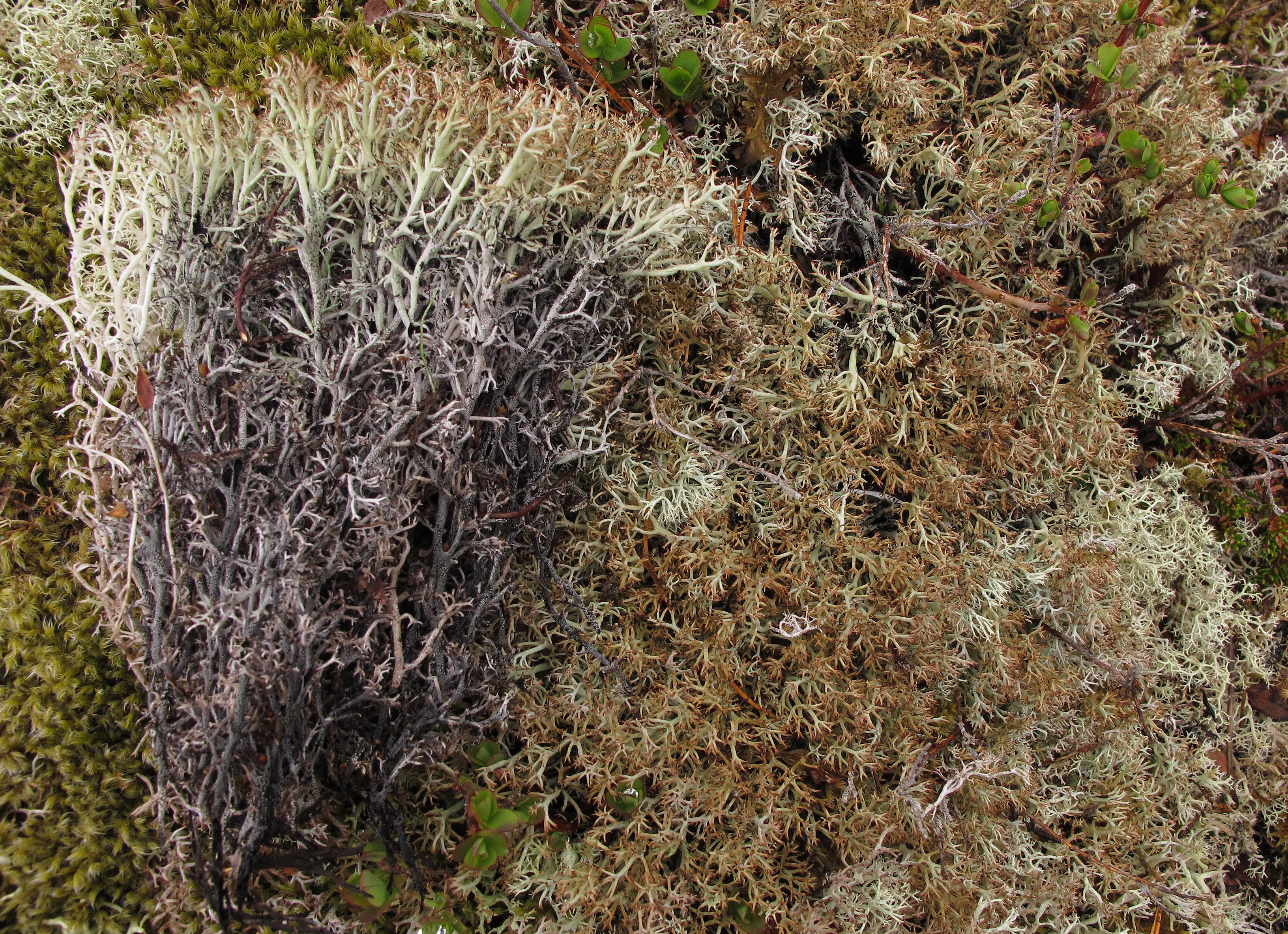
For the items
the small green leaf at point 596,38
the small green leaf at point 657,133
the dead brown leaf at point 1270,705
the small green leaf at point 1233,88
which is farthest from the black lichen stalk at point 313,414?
the dead brown leaf at point 1270,705

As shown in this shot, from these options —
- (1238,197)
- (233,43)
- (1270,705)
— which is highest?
(1238,197)

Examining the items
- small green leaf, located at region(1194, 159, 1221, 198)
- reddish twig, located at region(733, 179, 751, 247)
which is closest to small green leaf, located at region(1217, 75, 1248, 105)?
small green leaf, located at region(1194, 159, 1221, 198)

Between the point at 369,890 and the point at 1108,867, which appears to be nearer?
the point at 369,890

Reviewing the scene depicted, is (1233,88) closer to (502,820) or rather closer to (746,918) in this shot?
(746,918)

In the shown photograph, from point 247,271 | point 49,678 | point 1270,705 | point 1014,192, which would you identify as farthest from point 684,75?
point 1270,705

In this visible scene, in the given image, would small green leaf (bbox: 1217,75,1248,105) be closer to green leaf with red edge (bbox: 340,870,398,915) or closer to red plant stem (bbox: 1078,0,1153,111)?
red plant stem (bbox: 1078,0,1153,111)

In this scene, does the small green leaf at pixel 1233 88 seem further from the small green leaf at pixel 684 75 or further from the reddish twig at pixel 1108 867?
the reddish twig at pixel 1108 867
